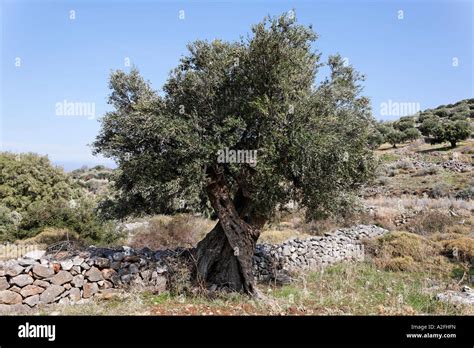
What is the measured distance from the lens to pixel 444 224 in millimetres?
20625

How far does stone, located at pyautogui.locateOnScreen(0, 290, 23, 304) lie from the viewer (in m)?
9.02

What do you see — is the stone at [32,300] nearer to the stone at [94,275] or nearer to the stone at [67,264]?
the stone at [67,264]

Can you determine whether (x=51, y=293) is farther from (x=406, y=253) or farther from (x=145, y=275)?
(x=406, y=253)

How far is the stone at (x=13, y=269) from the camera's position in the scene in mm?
9297

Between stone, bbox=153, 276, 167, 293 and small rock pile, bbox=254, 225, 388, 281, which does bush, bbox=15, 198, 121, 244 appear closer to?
stone, bbox=153, 276, 167, 293

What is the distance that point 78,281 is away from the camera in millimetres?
10172

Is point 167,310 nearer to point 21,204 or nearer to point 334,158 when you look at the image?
point 334,158

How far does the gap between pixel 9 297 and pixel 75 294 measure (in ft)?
5.35

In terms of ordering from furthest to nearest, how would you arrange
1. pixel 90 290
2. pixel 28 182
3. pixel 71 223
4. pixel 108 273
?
1. pixel 28 182
2. pixel 71 223
3. pixel 108 273
4. pixel 90 290

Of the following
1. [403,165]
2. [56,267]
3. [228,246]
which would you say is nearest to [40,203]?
[56,267]

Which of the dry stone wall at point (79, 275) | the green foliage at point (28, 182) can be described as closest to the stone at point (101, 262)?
the dry stone wall at point (79, 275)

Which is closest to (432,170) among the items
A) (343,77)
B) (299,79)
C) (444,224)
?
(444,224)

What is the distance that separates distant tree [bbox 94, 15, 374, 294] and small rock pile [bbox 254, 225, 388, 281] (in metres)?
3.32
